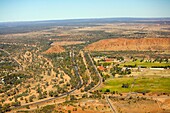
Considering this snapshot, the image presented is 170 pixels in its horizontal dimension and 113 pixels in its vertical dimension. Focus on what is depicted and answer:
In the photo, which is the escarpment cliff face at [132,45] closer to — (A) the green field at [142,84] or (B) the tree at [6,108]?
(A) the green field at [142,84]

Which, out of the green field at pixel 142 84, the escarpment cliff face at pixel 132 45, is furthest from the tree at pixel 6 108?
the escarpment cliff face at pixel 132 45

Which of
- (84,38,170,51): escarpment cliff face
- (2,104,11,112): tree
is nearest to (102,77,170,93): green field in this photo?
(2,104,11,112): tree

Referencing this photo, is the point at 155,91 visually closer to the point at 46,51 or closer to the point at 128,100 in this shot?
the point at 128,100

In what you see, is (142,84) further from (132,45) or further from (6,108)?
(132,45)

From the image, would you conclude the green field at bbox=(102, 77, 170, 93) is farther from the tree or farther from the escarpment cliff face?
the escarpment cliff face

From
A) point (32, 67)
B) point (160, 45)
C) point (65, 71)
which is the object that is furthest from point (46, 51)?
point (160, 45)

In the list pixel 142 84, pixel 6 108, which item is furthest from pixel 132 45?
pixel 6 108
